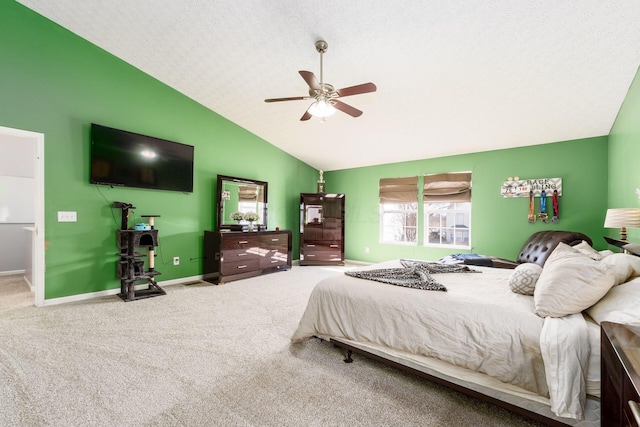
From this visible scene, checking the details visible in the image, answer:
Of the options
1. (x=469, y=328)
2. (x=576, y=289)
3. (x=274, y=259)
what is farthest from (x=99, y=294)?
(x=576, y=289)

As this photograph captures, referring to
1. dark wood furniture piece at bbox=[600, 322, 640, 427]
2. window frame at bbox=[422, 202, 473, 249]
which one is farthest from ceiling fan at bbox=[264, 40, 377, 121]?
window frame at bbox=[422, 202, 473, 249]

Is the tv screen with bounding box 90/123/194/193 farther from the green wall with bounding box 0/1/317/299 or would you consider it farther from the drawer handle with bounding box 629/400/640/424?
the drawer handle with bounding box 629/400/640/424

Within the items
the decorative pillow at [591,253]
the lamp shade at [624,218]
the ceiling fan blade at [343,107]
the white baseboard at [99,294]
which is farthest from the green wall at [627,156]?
the white baseboard at [99,294]

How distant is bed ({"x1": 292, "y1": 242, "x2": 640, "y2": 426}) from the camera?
122 centimetres

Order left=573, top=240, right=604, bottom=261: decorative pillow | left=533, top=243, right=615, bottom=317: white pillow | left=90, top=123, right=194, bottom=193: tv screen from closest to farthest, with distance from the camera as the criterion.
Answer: left=533, top=243, right=615, bottom=317: white pillow
left=573, top=240, right=604, bottom=261: decorative pillow
left=90, top=123, right=194, bottom=193: tv screen

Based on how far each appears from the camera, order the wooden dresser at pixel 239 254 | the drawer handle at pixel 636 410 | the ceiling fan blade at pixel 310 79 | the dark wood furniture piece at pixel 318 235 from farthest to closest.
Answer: the dark wood furniture piece at pixel 318 235, the wooden dresser at pixel 239 254, the ceiling fan blade at pixel 310 79, the drawer handle at pixel 636 410

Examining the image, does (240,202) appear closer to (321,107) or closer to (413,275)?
(321,107)

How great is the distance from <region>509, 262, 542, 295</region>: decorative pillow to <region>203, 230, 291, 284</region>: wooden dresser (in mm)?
3667

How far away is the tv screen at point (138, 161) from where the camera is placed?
342cm

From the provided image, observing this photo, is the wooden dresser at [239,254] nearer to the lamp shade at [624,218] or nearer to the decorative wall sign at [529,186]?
the decorative wall sign at [529,186]

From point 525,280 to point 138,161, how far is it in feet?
14.7

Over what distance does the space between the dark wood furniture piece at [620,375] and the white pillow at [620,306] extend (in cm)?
29

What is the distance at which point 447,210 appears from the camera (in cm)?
505

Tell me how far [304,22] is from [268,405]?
305 cm
